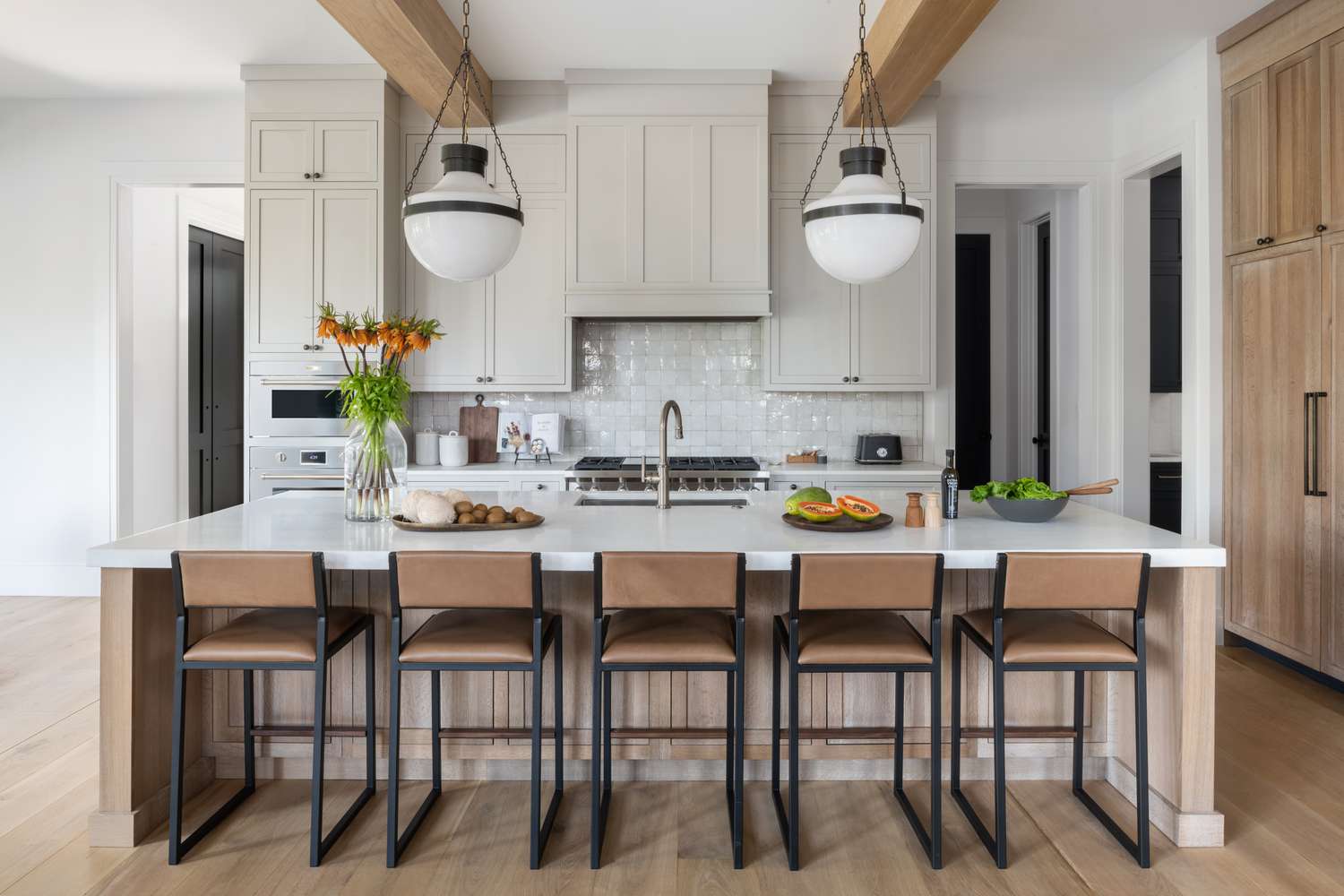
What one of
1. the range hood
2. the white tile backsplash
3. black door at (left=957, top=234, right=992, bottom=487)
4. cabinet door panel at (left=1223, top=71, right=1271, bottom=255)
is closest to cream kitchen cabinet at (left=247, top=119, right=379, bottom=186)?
the range hood

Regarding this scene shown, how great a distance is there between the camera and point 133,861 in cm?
222

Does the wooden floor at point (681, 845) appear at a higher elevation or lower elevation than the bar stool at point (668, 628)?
lower

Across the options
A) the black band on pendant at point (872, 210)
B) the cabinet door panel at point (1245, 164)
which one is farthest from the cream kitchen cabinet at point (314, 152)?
the cabinet door panel at point (1245, 164)

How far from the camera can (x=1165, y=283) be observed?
16.7 ft

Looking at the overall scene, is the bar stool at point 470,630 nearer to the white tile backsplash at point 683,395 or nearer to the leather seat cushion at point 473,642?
the leather seat cushion at point 473,642

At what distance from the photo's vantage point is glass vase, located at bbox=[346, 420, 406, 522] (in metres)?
2.64

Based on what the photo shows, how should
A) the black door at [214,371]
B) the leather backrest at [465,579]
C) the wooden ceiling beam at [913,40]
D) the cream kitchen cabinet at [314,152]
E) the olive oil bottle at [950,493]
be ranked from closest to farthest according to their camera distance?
the leather backrest at [465,579] → the olive oil bottle at [950,493] → the wooden ceiling beam at [913,40] → the cream kitchen cabinet at [314,152] → the black door at [214,371]

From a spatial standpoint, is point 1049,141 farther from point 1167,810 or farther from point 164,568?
point 164,568

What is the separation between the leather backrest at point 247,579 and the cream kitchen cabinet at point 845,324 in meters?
3.01

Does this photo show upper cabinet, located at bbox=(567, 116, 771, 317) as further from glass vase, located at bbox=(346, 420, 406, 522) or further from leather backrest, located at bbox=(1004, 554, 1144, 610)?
leather backrest, located at bbox=(1004, 554, 1144, 610)

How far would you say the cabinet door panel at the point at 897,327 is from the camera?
4.59 m

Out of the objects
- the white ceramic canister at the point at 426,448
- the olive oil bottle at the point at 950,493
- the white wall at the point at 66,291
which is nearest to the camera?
the olive oil bottle at the point at 950,493

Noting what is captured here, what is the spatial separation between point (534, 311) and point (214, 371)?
2.83 metres

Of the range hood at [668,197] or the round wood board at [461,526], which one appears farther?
the range hood at [668,197]
